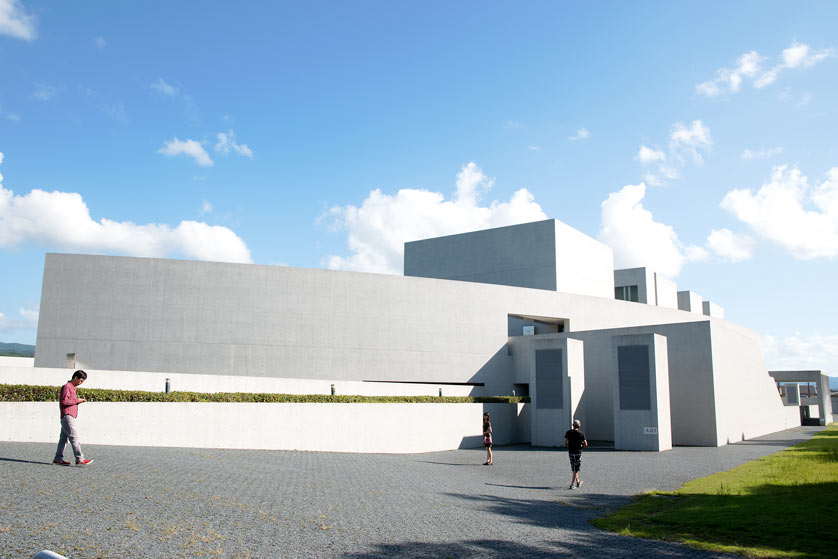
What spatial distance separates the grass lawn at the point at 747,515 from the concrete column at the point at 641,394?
7.04 m

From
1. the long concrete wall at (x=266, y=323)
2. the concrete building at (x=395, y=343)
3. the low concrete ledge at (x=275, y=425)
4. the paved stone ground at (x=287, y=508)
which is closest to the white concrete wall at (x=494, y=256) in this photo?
the concrete building at (x=395, y=343)

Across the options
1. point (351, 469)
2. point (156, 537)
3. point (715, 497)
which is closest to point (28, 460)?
point (156, 537)

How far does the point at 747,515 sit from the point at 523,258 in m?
27.6

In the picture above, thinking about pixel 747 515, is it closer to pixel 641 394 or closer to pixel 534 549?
pixel 534 549

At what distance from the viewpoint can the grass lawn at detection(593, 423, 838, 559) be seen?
7.98 meters

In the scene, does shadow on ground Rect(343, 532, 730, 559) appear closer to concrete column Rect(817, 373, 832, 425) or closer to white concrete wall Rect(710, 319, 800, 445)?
white concrete wall Rect(710, 319, 800, 445)

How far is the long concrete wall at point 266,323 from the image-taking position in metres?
23.6

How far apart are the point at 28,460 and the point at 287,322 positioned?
48.7 ft

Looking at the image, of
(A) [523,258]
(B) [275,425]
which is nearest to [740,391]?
(A) [523,258]

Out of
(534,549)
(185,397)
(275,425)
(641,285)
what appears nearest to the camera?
(534,549)

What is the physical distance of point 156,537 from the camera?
6.88m

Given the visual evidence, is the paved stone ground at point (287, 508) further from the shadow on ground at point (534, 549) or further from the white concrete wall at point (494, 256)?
Result: the white concrete wall at point (494, 256)

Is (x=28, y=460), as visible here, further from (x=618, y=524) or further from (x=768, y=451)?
(x=768, y=451)

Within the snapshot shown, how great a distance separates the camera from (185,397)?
1636 centimetres
